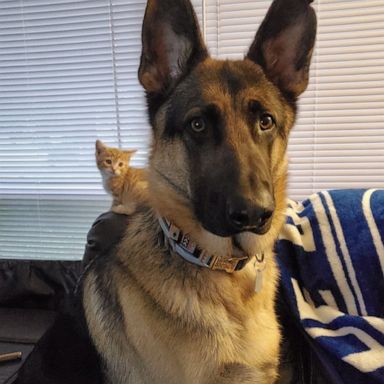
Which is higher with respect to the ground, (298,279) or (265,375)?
(298,279)

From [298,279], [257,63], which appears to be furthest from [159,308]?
[257,63]

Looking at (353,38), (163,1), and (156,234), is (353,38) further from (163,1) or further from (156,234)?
(156,234)

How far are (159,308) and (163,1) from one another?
2.58ft

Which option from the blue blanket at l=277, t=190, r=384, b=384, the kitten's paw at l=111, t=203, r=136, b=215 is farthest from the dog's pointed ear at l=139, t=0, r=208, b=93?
the kitten's paw at l=111, t=203, r=136, b=215

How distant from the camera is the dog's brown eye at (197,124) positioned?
1140 mm

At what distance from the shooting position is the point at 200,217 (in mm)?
1118

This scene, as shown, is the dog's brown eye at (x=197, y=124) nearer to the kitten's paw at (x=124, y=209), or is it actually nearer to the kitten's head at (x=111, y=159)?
the kitten's paw at (x=124, y=209)

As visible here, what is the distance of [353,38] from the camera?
213cm

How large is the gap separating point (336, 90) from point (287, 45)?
1042mm

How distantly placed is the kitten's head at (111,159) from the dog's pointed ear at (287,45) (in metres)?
1.28

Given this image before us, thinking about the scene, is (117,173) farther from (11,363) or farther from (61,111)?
(11,363)

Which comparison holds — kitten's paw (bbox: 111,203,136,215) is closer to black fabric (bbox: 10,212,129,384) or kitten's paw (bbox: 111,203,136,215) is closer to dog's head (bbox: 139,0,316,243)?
black fabric (bbox: 10,212,129,384)

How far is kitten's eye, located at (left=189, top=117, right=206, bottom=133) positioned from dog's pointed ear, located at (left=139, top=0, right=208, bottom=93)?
0.54ft

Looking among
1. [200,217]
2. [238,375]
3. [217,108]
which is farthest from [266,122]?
[238,375]
